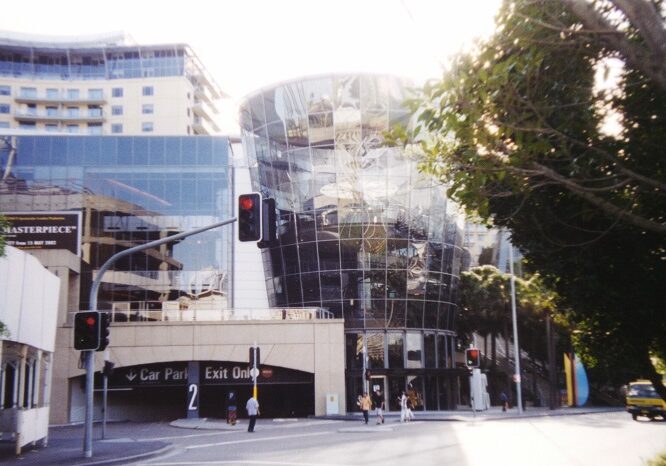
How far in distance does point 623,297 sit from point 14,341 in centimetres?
1465

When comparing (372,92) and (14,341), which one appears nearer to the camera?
(14,341)

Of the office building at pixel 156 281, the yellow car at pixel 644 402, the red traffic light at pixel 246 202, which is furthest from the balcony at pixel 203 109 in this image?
the red traffic light at pixel 246 202

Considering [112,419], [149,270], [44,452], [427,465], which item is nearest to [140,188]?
[149,270]

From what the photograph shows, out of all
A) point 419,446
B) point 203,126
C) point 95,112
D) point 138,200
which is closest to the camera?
point 419,446

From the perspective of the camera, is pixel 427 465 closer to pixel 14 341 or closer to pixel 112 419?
pixel 14 341

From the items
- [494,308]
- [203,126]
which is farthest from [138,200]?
[203,126]

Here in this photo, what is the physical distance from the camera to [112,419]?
38000 millimetres

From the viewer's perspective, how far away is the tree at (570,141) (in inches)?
326

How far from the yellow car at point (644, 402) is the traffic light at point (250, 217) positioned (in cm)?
2496

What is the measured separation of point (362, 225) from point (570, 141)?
31551 millimetres

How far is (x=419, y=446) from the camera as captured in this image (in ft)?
61.3

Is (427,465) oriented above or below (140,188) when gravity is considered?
below

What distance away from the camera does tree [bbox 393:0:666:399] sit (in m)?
8.29

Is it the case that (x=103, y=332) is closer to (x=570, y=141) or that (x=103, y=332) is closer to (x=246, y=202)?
(x=246, y=202)
